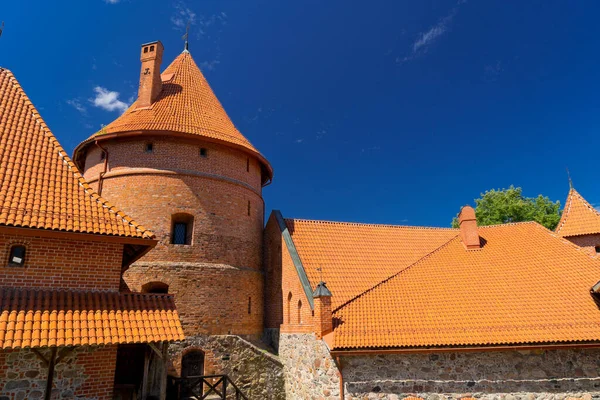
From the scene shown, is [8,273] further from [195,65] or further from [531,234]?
[531,234]

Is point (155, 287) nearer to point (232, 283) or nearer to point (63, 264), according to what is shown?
point (232, 283)

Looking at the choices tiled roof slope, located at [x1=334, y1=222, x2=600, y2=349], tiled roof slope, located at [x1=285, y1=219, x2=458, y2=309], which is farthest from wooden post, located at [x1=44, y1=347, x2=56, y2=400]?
tiled roof slope, located at [x1=285, y1=219, x2=458, y2=309]

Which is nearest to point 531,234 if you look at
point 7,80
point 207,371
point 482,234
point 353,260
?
point 482,234

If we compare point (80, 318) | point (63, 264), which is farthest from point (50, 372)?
point (63, 264)

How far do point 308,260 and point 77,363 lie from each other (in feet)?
24.1

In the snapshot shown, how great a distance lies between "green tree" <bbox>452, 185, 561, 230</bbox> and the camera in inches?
983

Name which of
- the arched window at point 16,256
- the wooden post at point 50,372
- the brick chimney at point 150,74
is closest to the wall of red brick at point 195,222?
the brick chimney at point 150,74

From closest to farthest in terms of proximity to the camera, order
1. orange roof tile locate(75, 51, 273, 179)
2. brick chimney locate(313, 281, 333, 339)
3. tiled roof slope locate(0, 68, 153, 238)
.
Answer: tiled roof slope locate(0, 68, 153, 238), brick chimney locate(313, 281, 333, 339), orange roof tile locate(75, 51, 273, 179)

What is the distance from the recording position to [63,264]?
23.9 ft

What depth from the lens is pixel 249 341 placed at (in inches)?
508

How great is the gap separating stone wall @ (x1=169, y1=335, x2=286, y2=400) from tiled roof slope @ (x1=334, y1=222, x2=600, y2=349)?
417 centimetres

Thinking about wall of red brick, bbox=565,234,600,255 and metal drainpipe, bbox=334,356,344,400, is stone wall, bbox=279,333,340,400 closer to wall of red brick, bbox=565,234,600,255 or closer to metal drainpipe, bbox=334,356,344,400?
metal drainpipe, bbox=334,356,344,400

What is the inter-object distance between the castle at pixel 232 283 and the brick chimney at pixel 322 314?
0.04 m

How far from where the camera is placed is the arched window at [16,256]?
6957 millimetres
